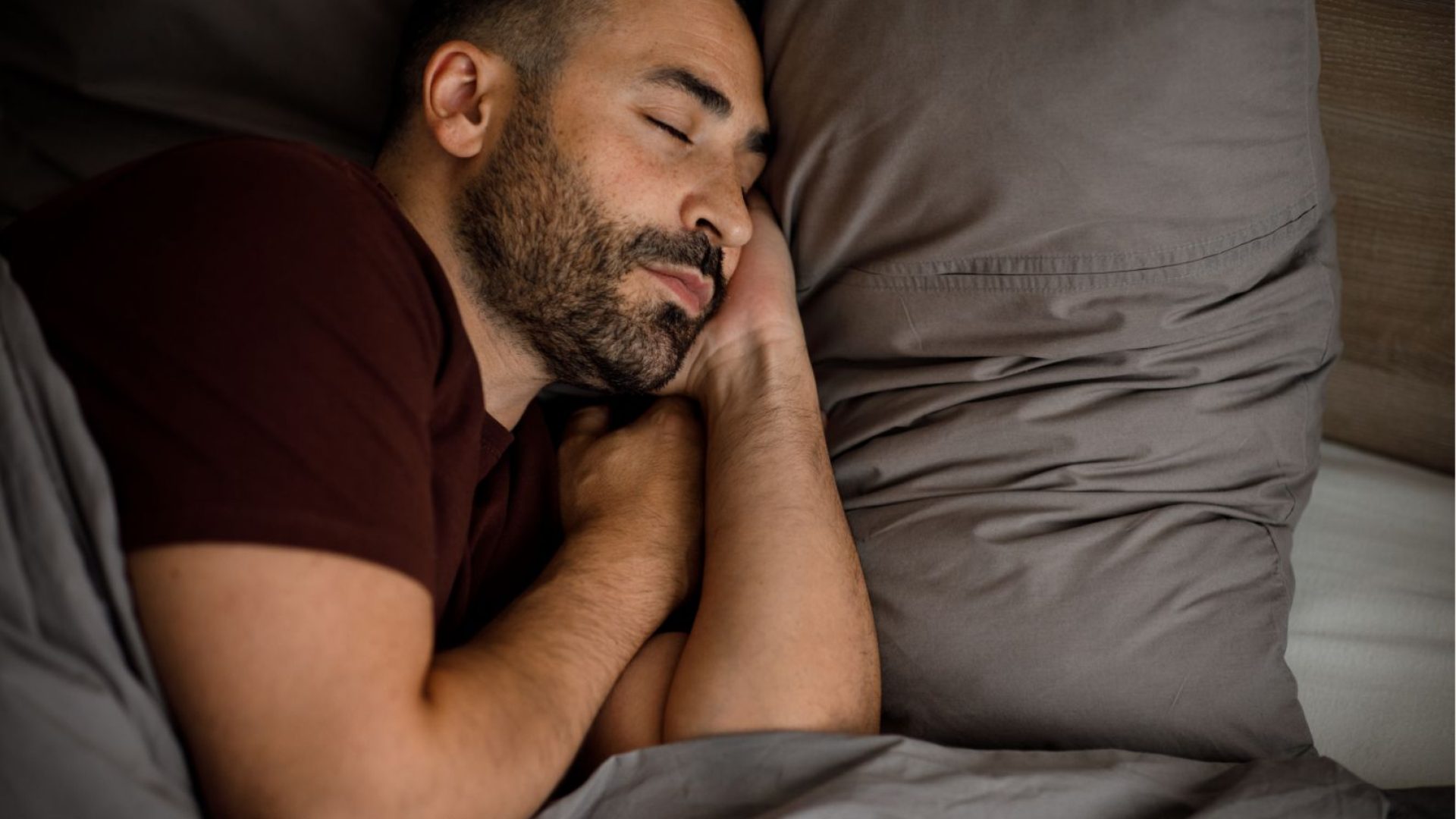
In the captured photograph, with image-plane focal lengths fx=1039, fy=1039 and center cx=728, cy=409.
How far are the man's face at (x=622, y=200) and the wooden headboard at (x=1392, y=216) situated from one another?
2.46 feet

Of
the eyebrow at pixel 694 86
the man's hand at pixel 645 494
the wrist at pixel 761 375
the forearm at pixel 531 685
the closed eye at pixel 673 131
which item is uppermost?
the eyebrow at pixel 694 86

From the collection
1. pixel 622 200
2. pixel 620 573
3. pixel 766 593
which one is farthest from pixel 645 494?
pixel 622 200

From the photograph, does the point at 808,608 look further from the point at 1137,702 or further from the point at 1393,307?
the point at 1393,307

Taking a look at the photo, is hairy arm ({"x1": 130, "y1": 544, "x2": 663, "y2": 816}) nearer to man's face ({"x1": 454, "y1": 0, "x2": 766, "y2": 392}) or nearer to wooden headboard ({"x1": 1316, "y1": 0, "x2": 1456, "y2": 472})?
man's face ({"x1": 454, "y1": 0, "x2": 766, "y2": 392})

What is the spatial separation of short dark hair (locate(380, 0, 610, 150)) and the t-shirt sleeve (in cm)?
42

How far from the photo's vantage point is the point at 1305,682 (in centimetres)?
120

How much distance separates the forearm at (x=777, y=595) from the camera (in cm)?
98

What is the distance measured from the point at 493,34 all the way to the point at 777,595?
30.5 inches

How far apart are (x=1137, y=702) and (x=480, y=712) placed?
63cm

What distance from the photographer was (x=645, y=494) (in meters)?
1.21

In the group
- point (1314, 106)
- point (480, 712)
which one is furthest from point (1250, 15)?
point (480, 712)

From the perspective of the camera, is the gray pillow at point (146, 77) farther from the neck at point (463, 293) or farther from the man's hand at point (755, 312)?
the man's hand at point (755, 312)

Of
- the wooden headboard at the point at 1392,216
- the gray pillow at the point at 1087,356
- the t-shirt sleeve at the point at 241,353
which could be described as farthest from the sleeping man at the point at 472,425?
the wooden headboard at the point at 1392,216

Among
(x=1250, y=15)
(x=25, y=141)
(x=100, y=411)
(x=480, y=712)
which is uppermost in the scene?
(x=1250, y=15)
